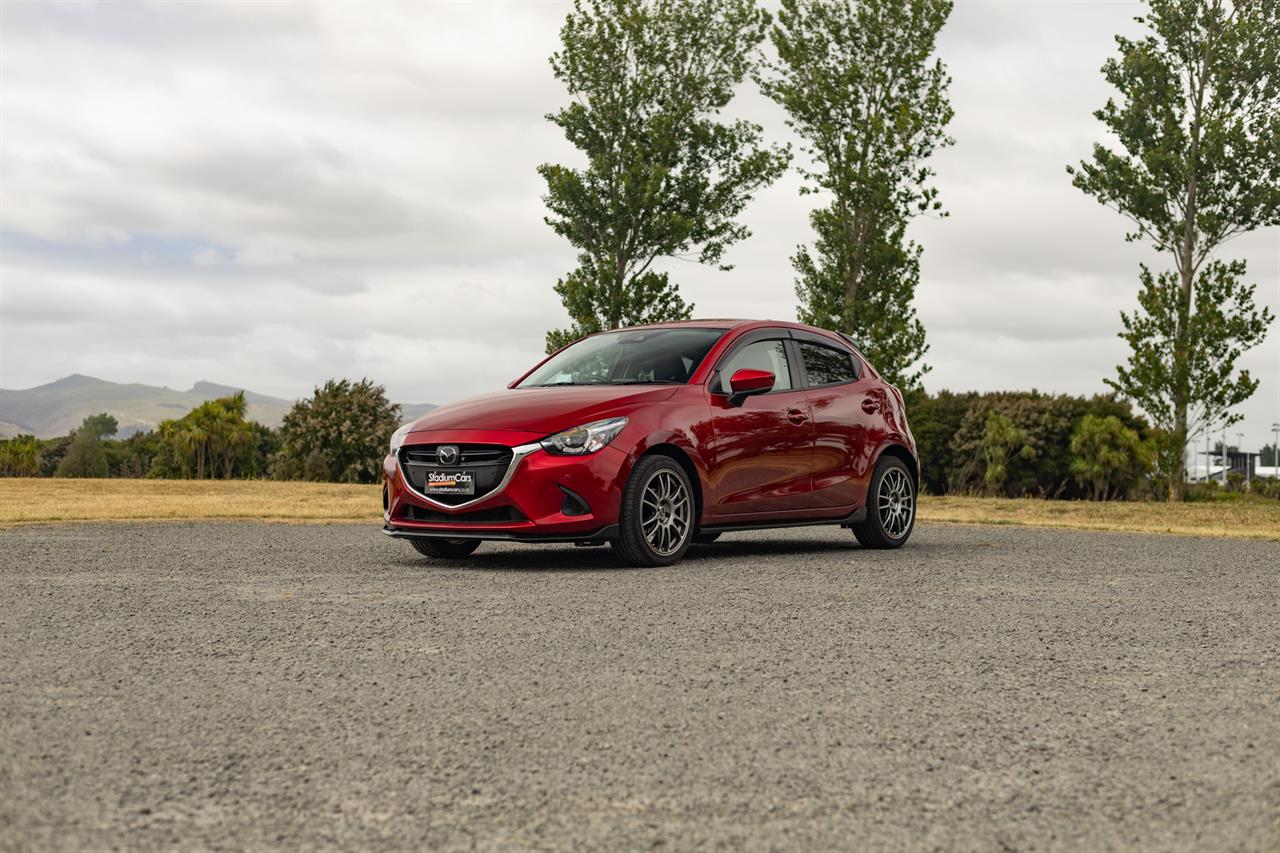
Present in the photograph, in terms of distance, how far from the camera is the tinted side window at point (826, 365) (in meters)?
11.3

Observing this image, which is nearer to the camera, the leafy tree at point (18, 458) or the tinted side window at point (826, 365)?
the tinted side window at point (826, 365)

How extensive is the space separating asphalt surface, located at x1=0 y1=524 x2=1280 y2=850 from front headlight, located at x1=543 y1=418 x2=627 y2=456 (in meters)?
0.97

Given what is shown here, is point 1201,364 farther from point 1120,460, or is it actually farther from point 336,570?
point 336,570

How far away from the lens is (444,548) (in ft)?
34.8

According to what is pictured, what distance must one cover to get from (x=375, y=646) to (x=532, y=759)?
2118 millimetres

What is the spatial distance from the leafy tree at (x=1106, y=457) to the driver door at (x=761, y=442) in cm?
1501

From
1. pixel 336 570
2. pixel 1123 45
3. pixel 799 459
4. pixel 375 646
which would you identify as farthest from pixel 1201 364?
pixel 375 646

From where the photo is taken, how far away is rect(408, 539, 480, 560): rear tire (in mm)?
10467

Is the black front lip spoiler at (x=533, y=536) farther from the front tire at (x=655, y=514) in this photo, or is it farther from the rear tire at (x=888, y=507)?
the rear tire at (x=888, y=507)

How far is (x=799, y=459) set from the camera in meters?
10.8

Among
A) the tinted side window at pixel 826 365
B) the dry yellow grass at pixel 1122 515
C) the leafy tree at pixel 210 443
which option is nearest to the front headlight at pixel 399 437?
the tinted side window at pixel 826 365

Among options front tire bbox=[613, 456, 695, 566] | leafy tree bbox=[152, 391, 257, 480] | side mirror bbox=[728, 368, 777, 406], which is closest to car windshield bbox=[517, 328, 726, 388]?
side mirror bbox=[728, 368, 777, 406]

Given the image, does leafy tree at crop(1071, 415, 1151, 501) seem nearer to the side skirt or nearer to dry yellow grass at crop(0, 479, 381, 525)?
dry yellow grass at crop(0, 479, 381, 525)

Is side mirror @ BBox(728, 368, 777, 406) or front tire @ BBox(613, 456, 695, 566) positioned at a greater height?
side mirror @ BBox(728, 368, 777, 406)
